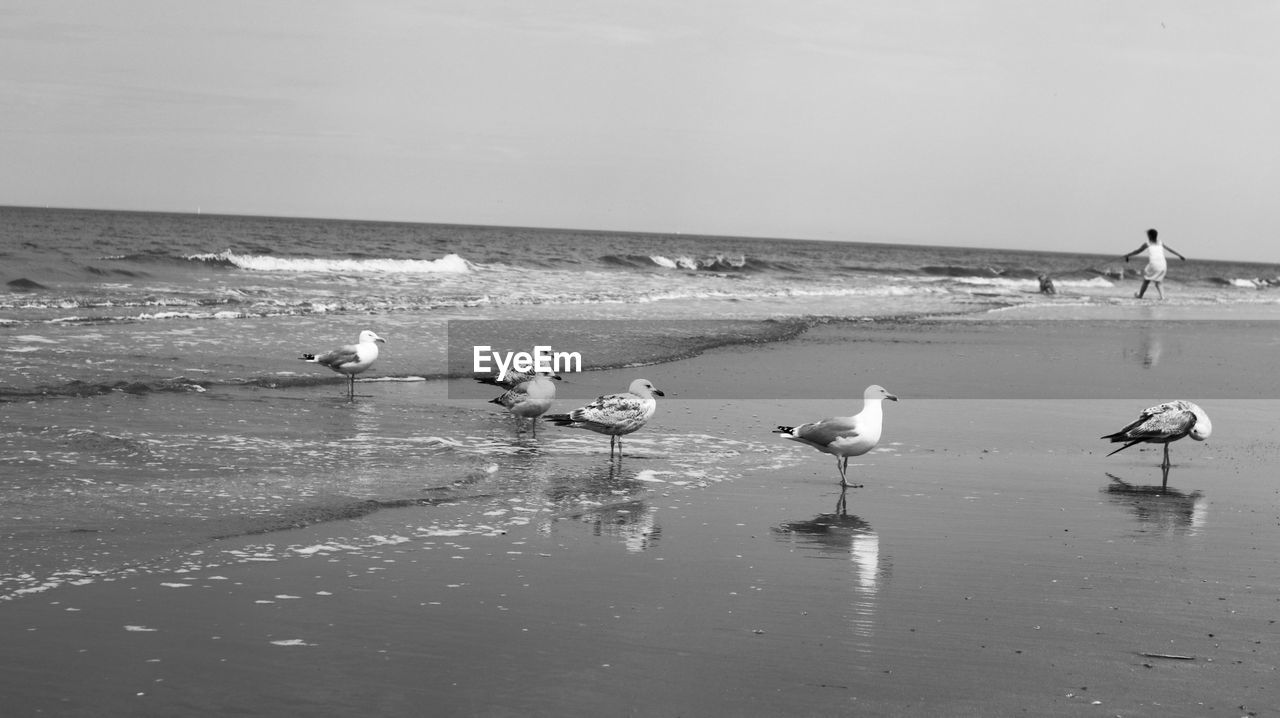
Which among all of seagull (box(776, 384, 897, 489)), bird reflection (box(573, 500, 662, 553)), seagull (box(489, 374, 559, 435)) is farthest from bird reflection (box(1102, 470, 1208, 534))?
seagull (box(489, 374, 559, 435))

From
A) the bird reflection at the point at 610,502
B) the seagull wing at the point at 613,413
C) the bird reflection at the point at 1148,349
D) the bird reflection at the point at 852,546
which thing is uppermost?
the seagull wing at the point at 613,413

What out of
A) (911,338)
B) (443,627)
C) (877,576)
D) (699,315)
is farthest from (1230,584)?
(699,315)

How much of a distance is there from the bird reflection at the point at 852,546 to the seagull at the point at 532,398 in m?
3.53

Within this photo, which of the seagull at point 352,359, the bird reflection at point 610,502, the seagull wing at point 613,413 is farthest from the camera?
the seagull at point 352,359

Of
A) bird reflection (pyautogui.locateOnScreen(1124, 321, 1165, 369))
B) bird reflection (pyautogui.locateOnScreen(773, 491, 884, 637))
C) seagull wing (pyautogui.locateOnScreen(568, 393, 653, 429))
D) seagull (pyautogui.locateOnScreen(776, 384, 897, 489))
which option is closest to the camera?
bird reflection (pyautogui.locateOnScreen(773, 491, 884, 637))

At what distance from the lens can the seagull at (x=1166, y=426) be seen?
9750 millimetres

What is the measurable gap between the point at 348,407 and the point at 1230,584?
318 inches

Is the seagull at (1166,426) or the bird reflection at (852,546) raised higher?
the seagull at (1166,426)

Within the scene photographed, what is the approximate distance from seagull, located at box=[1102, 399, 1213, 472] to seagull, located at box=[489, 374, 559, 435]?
4.64 m

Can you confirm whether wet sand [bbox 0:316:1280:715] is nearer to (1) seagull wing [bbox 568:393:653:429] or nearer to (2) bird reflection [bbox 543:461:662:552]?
(2) bird reflection [bbox 543:461:662:552]

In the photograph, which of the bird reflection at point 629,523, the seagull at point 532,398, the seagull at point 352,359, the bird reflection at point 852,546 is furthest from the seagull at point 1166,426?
the seagull at point 352,359

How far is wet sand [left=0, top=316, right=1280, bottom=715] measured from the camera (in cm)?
446

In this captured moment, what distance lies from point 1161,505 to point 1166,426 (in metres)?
1.70

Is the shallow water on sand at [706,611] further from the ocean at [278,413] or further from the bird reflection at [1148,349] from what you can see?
the bird reflection at [1148,349]
